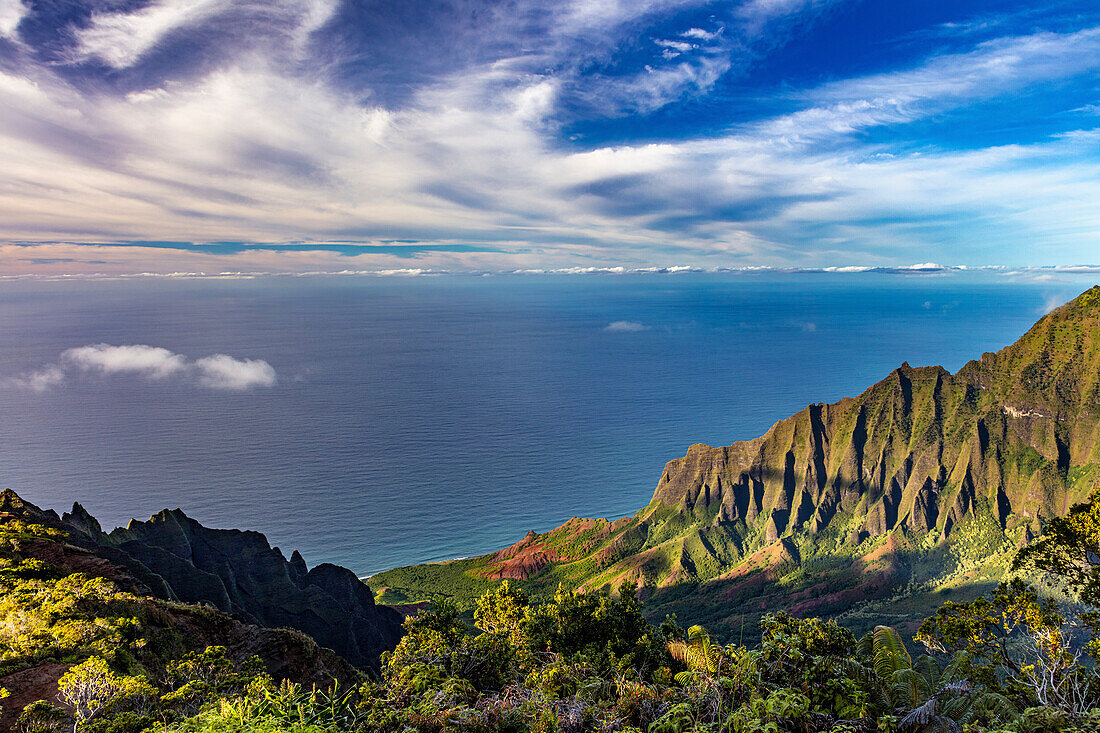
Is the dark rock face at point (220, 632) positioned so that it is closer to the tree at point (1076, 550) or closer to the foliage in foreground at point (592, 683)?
the foliage in foreground at point (592, 683)

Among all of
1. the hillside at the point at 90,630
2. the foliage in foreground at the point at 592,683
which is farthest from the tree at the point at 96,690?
the hillside at the point at 90,630

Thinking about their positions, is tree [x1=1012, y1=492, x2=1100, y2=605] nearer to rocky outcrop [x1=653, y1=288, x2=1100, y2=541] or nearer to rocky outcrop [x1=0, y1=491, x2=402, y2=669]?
rocky outcrop [x1=0, y1=491, x2=402, y2=669]

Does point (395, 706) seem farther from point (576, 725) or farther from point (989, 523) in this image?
point (989, 523)

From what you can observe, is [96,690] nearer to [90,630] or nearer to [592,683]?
[90,630]

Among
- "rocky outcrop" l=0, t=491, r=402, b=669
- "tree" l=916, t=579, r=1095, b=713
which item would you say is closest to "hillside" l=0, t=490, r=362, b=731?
"rocky outcrop" l=0, t=491, r=402, b=669

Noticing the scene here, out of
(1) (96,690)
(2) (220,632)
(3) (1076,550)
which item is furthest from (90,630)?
(3) (1076,550)

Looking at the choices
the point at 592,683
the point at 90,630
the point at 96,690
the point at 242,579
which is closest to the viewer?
the point at 592,683

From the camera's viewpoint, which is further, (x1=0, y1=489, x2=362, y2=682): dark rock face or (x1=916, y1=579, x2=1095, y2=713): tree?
(x1=0, y1=489, x2=362, y2=682): dark rock face
